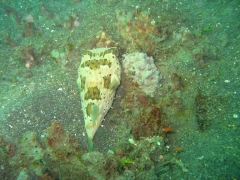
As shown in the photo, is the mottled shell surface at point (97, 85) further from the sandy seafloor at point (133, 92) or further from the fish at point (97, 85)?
the sandy seafloor at point (133, 92)

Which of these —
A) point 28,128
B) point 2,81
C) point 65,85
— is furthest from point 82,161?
point 2,81

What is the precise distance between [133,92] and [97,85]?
0.86 metres

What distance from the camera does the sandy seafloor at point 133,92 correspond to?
334cm

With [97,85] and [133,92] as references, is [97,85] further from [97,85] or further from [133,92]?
[133,92]

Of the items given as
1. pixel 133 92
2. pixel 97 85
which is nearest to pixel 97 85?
pixel 97 85

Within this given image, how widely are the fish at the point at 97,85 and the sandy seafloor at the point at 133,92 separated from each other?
0.32 meters

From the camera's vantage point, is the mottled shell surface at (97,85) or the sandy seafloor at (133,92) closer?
the sandy seafloor at (133,92)

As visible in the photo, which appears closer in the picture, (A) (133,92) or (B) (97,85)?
(B) (97,85)

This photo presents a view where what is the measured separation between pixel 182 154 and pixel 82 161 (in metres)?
2.04

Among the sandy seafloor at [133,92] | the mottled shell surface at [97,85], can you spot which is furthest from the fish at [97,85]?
the sandy seafloor at [133,92]

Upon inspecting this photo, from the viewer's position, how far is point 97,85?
3.70m

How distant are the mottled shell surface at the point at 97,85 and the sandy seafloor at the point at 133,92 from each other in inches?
13.6

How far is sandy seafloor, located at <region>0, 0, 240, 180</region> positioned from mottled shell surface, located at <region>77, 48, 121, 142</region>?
0.34 meters

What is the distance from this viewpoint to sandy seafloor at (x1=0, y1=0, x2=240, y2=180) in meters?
3.34
